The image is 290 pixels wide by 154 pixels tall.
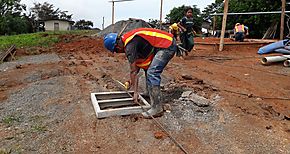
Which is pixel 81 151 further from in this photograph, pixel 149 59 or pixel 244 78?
pixel 244 78

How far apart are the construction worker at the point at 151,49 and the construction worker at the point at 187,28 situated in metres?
4.02

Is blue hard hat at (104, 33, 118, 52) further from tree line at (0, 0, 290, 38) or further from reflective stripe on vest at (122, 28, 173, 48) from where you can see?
tree line at (0, 0, 290, 38)

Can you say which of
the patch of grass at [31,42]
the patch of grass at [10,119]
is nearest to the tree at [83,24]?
the patch of grass at [31,42]

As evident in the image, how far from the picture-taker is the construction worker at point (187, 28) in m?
7.20

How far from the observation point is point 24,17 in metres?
45.6

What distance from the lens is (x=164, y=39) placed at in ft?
11.1

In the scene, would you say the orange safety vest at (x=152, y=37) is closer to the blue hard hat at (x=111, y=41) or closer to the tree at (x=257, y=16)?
the blue hard hat at (x=111, y=41)

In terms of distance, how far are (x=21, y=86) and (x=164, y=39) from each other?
11.7 feet

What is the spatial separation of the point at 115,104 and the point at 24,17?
47974 mm

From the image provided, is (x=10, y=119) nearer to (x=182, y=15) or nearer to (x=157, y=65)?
(x=157, y=65)

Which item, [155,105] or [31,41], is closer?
[155,105]

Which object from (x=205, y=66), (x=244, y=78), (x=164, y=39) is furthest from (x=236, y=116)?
(x=205, y=66)

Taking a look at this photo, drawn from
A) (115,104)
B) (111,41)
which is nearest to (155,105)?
(115,104)

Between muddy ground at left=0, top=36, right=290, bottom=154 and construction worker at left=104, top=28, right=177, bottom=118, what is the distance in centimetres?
37
